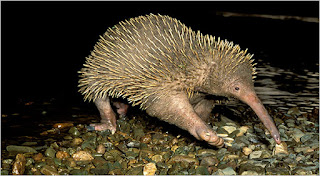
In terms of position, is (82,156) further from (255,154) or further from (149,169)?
(255,154)

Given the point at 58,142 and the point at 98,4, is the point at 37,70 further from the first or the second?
the point at 98,4

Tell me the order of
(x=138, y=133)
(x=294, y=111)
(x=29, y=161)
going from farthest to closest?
(x=294, y=111)
(x=138, y=133)
(x=29, y=161)

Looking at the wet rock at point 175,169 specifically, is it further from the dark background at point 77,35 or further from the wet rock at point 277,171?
the dark background at point 77,35

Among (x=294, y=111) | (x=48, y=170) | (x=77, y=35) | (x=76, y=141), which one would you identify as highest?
(x=77, y=35)

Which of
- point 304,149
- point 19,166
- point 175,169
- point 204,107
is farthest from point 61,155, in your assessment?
point 304,149

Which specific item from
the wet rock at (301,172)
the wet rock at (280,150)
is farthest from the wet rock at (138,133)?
the wet rock at (301,172)

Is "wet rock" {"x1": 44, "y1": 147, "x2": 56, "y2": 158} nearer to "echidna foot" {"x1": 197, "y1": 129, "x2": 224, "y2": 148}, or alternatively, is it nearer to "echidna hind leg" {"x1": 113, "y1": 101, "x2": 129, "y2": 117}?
"echidna foot" {"x1": 197, "y1": 129, "x2": 224, "y2": 148}
